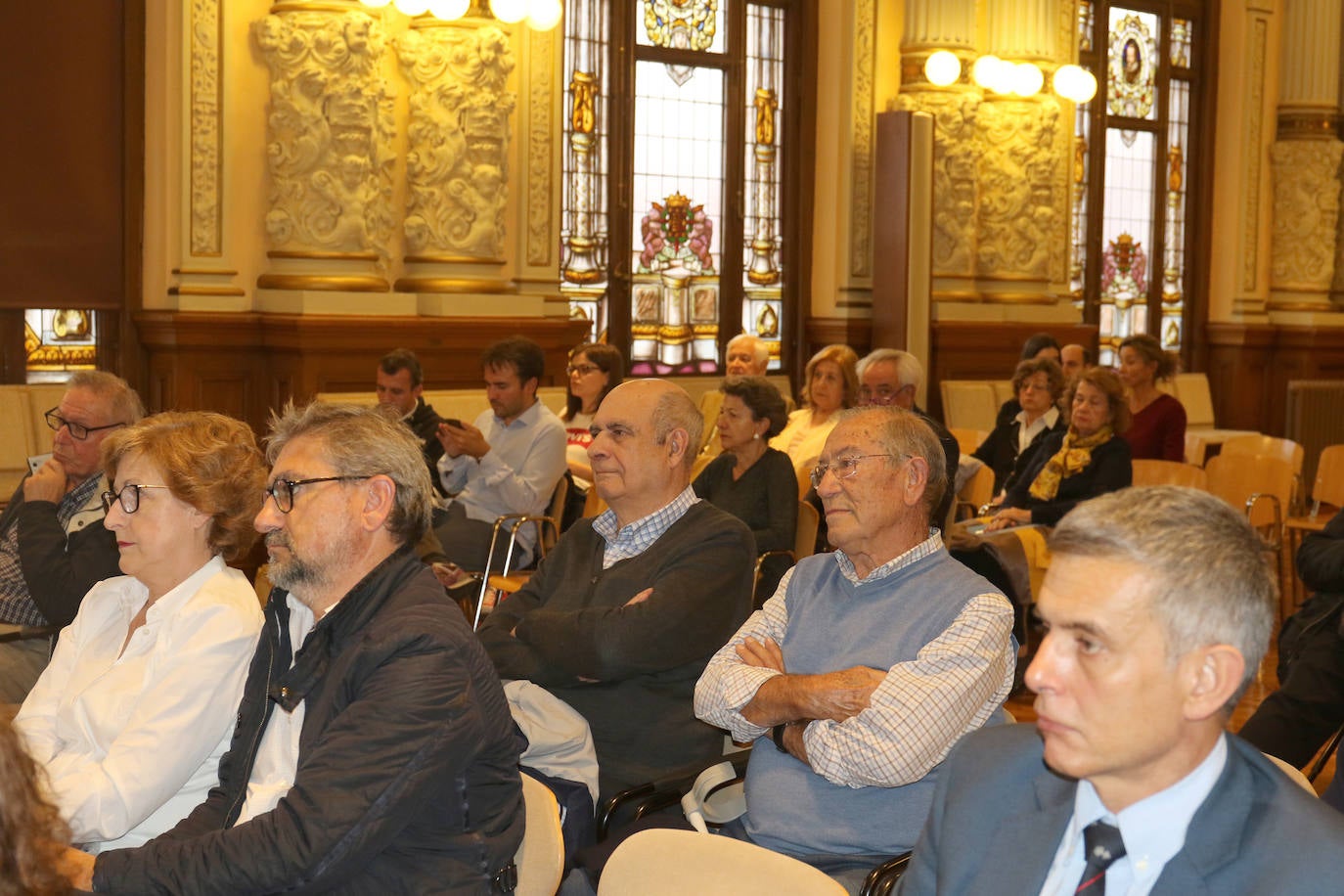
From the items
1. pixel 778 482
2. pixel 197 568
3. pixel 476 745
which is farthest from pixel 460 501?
pixel 476 745

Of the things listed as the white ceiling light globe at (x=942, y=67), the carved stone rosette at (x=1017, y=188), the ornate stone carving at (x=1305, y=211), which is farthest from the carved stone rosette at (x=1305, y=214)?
the white ceiling light globe at (x=942, y=67)

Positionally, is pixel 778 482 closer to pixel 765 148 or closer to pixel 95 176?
pixel 95 176

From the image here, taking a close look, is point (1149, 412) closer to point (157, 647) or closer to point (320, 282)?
point (320, 282)

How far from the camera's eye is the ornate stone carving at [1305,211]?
13031 millimetres

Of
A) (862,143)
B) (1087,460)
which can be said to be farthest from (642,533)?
(862,143)

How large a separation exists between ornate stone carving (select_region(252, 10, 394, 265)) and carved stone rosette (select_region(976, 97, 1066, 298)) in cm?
479

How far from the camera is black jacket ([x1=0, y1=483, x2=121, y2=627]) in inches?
148

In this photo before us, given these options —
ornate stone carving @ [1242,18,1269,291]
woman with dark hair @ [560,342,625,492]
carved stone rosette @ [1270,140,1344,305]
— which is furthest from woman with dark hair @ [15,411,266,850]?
carved stone rosette @ [1270,140,1344,305]

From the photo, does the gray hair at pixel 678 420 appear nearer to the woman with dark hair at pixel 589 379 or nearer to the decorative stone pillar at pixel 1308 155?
the woman with dark hair at pixel 589 379

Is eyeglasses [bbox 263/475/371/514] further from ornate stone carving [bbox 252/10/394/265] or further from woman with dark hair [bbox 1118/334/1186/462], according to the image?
woman with dark hair [bbox 1118/334/1186/462]

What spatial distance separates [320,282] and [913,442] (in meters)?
5.30

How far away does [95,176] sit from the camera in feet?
25.3

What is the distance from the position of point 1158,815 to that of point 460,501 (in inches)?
187

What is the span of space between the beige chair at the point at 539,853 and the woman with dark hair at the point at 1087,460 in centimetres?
400
